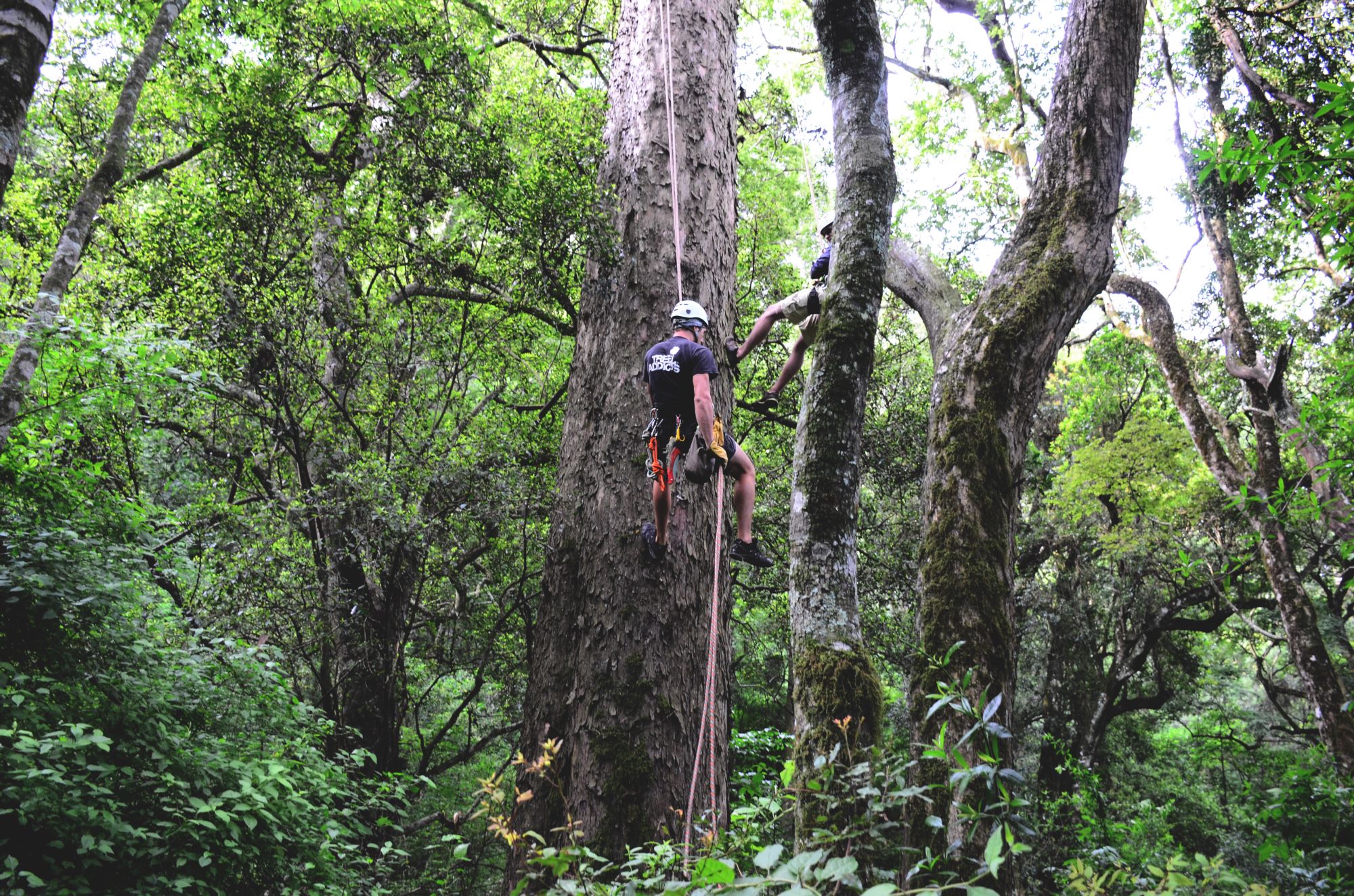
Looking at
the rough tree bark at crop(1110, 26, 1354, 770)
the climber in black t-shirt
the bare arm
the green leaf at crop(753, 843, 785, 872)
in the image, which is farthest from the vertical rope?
the rough tree bark at crop(1110, 26, 1354, 770)

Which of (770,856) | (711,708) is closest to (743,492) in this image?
(711,708)

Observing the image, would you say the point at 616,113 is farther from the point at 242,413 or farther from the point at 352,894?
the point at 352,894

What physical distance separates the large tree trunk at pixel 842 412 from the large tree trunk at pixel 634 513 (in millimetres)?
692

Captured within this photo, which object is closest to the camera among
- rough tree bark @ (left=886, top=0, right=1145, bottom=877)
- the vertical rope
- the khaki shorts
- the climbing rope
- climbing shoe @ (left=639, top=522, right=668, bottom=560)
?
rough tree bark @ (left=886, top=0, right=1145, bottom=877)

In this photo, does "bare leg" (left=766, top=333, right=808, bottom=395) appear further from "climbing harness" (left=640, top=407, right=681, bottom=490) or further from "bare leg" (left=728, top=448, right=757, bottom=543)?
"climbing harness" (left=640, top=407, right=681, bottom=490)

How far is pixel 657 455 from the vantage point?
420 cm

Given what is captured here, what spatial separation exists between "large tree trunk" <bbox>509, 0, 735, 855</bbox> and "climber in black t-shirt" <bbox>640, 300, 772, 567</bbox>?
131mm

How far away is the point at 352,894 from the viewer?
14.4 ft

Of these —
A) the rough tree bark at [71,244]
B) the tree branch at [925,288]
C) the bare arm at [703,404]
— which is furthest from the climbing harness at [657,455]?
the rough tree bark at [71,244]

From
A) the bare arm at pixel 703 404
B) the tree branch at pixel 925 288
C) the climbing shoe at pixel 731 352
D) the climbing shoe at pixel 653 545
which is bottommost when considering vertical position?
the climbing shoe at pixel 653 545

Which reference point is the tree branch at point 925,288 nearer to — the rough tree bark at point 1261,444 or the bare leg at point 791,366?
the bare leg at point 791,366

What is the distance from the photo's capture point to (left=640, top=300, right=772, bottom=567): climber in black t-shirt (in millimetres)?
4094

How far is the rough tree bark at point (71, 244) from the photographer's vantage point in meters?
3.46

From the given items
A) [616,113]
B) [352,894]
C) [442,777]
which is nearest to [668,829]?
[352,894]
